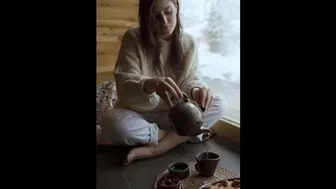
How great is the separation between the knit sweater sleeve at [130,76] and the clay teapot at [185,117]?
0.21ft

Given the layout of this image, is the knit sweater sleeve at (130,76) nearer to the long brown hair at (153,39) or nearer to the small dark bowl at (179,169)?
the long brown hair at (153,39)

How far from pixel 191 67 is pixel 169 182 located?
0.33 m

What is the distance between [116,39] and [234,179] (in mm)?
498

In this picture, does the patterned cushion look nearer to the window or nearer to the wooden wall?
the wooden wall

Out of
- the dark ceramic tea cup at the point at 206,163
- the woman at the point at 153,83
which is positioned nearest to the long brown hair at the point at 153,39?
the woman at the point at 153,83

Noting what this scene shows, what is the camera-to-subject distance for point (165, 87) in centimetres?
72

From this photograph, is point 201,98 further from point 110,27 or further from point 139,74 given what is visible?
point 110,27

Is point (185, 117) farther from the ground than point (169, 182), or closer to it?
farther from the ground

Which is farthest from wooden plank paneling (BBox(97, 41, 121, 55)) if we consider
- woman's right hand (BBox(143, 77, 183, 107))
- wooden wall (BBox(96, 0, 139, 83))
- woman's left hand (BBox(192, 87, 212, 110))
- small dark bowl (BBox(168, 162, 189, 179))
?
small dark bowl (BBox(168, 162, 189, 179))

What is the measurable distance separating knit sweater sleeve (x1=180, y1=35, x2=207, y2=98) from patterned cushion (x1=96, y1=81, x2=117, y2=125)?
0.62 feet

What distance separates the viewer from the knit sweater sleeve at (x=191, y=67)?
76 centimetres

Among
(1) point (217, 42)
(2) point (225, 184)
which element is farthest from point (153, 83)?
(2) point (225, 184)
